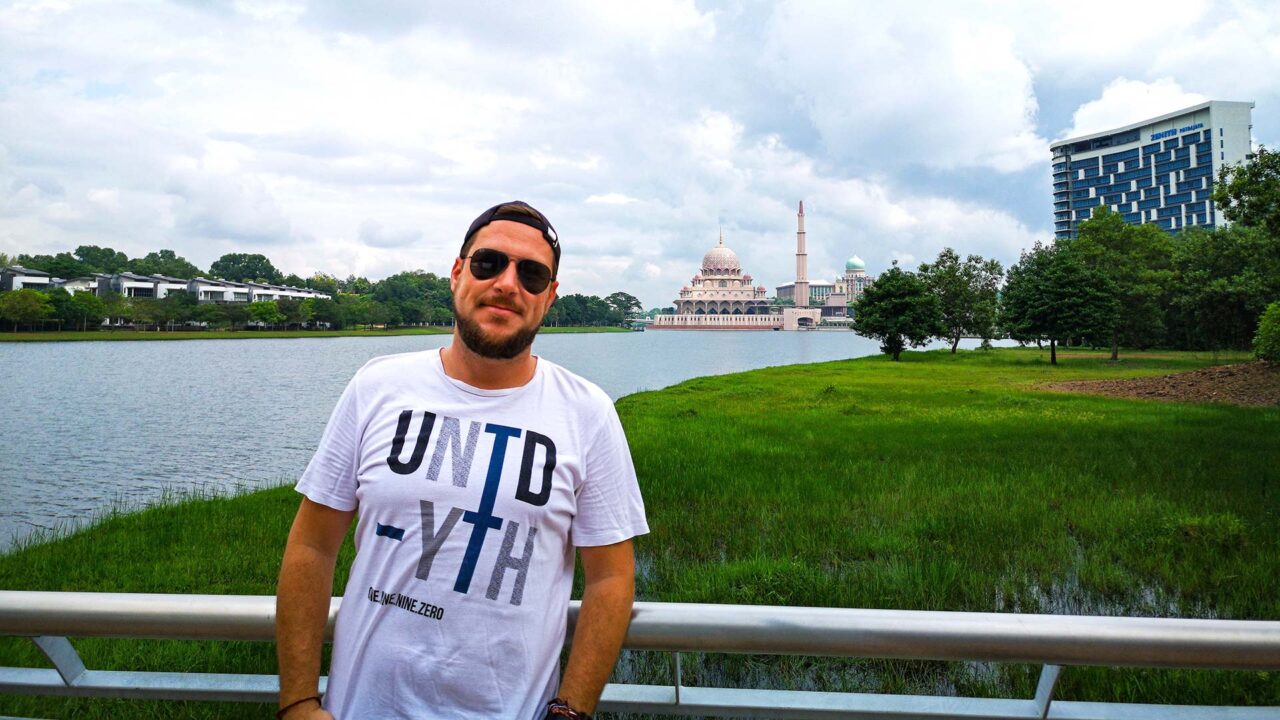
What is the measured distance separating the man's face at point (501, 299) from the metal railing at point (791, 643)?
701 mm

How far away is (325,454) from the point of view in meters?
1.83

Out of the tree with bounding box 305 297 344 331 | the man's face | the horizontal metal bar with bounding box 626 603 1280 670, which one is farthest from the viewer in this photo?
the tree with bounding box 305 297 344 331

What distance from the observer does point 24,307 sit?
60.2 metres

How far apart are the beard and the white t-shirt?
95 millimetres

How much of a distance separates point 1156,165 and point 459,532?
421 feet

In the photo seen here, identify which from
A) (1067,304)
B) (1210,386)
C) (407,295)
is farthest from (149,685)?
(407,295)

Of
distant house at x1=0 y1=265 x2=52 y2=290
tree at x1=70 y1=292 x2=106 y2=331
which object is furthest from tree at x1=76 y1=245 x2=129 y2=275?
tree at x1=70 y1=292 x2=106 y2=331

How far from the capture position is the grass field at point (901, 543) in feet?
11.5

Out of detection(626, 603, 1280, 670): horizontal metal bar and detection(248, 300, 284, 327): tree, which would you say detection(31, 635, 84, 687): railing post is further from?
detection(248, 300, 284, 327): tree

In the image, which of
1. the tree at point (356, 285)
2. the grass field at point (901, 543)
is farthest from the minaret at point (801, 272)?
the grass field at point (901, 543)

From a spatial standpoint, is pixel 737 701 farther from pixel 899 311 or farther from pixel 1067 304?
pixel 899 311

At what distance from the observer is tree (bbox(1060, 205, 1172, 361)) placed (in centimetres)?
3794

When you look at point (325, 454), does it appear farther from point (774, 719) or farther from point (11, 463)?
point (11, 463)

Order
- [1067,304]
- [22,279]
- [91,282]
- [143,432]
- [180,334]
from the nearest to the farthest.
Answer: [143,432] < [1067,304] < [180,334] < [22,279] < [91,282]
